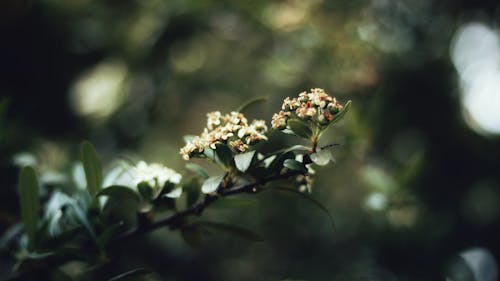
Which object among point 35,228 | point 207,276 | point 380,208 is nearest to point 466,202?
point 380,208

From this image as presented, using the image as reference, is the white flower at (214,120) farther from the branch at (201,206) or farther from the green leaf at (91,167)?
the green leaf at (91,167)

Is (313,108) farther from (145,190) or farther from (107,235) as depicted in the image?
(107,235)

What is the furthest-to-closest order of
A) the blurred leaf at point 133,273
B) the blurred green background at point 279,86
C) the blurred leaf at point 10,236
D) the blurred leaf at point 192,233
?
the blurred green background at point 279,86
the blurred leaf at point 10,236
the blurred leaf at point 192,233
the blurred leaf at point 133,273


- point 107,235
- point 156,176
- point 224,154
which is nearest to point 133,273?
point 107,235

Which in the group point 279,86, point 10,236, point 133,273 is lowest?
point 133,273

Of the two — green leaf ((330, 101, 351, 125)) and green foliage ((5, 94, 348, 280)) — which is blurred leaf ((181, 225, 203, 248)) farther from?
green leaf ((330, 101, 351, 125))

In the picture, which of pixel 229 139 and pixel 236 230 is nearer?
pixel 229 139

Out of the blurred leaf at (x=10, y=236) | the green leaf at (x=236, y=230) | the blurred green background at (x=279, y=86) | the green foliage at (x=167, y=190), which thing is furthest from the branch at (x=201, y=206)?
the blurred green background at (x=279, y=86)
